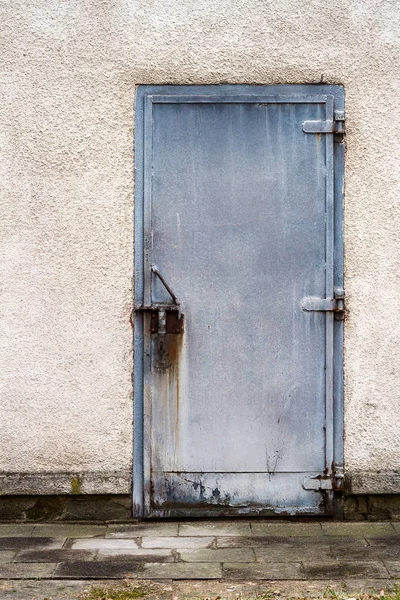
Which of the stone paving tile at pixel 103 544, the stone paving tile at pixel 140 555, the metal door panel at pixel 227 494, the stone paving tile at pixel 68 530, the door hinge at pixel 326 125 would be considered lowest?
the stone paving tile at pixel 140 555

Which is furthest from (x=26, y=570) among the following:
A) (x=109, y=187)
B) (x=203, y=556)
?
(x=109, y=187)

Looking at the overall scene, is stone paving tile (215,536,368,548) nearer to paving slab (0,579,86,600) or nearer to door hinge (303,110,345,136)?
paving slab (0,579,86,600)

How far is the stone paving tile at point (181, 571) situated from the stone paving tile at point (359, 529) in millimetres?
846

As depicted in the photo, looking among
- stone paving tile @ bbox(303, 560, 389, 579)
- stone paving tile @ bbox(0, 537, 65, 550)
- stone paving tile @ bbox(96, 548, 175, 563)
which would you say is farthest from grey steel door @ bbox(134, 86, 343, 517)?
stone paving tile @ bbox(303, 560, 389, 579)

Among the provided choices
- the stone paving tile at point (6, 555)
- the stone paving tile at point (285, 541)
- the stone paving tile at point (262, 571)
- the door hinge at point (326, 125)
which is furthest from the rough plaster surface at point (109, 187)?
the stone paving tile at point (262, 571)

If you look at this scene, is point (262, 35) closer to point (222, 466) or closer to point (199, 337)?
point (199, 337)

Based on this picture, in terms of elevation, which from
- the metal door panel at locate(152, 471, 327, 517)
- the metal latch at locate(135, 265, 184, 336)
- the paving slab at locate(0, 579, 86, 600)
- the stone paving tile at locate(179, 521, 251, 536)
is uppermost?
the metal latch at locate(135, 265, 184, 336)

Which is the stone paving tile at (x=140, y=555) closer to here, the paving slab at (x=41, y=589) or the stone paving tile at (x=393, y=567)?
the paving slab at (x=41, y=589)

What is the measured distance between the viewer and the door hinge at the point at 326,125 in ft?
15.4

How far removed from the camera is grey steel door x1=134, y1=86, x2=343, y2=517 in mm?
4703

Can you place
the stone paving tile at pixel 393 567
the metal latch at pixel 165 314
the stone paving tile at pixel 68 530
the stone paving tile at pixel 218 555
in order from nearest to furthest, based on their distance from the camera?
the stone paving tile at pixel 393 567 < the stone paving tile at pixel 218 555 < the stone paving tile at pixel 68 530 < the metal latch at pixel 165 314

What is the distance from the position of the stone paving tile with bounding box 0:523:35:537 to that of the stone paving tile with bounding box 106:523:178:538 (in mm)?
445

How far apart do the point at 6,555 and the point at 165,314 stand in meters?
1.52

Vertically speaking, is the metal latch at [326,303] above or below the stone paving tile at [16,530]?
above
